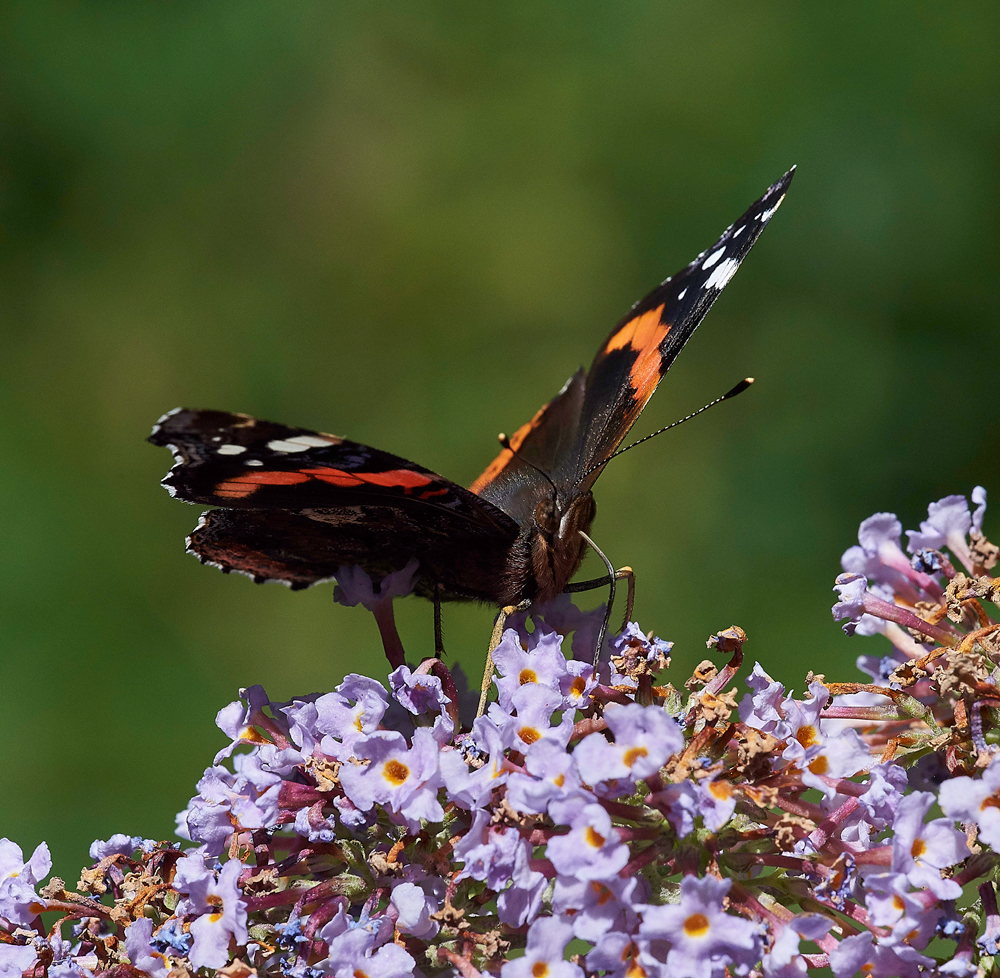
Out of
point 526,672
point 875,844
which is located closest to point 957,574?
point 875,844

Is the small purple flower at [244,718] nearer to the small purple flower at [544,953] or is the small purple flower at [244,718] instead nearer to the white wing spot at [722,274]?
the small purple flower at [544,953]

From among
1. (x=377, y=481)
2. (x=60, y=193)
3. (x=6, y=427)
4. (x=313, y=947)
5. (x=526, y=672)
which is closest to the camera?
(x=313, y=947)

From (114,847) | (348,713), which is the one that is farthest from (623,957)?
(114,847)

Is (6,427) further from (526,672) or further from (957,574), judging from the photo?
(957,574)

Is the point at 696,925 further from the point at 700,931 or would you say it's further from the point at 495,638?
the point at 495,638

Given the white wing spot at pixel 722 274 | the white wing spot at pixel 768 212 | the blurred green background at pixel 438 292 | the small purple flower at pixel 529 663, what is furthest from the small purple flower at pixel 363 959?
the blurred green background at pixel 438 292

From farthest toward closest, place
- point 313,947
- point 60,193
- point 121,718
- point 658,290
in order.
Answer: point 60,193 → point 121,718 → point 658,290 → point 313,947

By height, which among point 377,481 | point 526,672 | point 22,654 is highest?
point 22,654

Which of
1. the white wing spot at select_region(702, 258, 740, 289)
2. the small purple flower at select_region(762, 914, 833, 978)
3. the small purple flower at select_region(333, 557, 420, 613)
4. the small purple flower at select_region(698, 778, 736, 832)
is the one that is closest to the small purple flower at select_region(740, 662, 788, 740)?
the small purple flower at select_region(698, 778, 736, 832)
